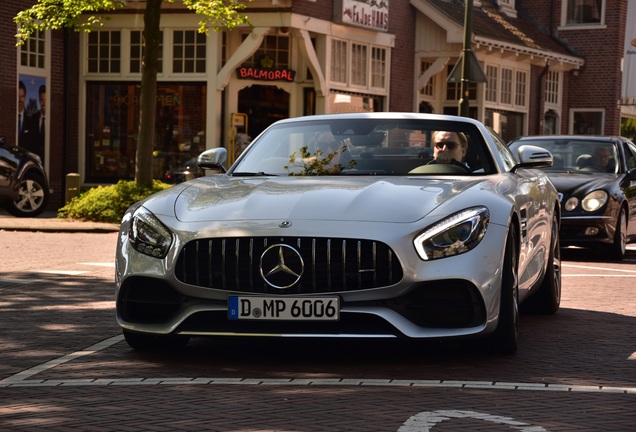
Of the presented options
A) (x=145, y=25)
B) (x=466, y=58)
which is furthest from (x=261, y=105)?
(x=145, y=25)

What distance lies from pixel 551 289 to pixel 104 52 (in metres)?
20.1

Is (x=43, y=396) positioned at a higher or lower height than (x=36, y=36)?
lower

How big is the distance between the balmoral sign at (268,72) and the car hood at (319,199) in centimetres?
2013

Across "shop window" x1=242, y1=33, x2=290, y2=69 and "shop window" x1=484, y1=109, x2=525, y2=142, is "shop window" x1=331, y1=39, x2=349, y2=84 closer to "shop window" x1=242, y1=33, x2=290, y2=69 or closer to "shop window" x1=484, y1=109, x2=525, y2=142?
"shop window" x1=242, y1=33, x2=290, y2=69

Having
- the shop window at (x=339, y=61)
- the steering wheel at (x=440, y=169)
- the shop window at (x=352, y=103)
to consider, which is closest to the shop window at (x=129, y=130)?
the shop window at (x=352, y=103)

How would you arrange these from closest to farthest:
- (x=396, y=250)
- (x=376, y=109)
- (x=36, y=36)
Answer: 1. (x=396, y=250)
2. (x=36, y=36)
3. (x=376, y=109)

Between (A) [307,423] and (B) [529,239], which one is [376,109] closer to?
(B) [529,239]

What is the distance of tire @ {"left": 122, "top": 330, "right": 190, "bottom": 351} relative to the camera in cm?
722

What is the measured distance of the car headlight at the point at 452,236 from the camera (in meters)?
6.61

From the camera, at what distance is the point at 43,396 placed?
5969 millimetres

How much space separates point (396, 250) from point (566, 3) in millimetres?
35884

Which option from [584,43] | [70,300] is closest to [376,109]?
[584,43]

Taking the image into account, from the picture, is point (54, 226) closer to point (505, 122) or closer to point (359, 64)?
point (359, 64)

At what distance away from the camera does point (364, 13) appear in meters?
29.1
